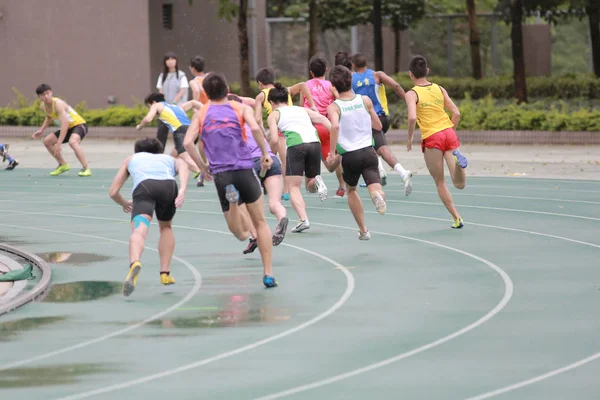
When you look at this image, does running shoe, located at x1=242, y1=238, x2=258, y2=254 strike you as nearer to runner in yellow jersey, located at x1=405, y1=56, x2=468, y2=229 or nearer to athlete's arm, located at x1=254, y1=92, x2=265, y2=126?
athlete's arm, located at x1=254, y1=92, x2=265, y2=126

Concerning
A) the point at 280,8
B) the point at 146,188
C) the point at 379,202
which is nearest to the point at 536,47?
the point at 280,8

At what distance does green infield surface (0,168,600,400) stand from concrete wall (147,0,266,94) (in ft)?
58.3

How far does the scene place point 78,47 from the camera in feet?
108

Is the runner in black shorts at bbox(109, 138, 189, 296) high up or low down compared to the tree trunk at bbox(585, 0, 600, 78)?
down

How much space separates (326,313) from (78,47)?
24.5 meters

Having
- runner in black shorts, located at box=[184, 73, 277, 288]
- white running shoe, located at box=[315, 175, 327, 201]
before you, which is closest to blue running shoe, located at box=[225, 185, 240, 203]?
runner in black shorts, located at box=[184, 73, 277, 288]

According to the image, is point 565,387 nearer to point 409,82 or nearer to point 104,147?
point 104,147

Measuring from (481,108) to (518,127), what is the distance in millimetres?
997

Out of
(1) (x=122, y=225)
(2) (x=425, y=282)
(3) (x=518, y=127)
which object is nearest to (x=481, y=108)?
(3) (x=518, y=127)

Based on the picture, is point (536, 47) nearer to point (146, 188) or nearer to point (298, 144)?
point (298, 144)

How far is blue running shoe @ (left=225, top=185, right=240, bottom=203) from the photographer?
10477 mm

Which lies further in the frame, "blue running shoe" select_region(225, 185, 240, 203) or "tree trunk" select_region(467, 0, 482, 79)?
"tree trunk" select_region(467, 0, 482, 79)

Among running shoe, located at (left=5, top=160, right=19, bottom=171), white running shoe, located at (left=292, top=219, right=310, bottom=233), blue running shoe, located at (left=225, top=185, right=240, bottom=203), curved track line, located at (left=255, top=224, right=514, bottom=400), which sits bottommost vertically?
curved track line, located at (left=255, top=224, right=514, bottom=400)

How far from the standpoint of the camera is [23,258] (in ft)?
41.7
